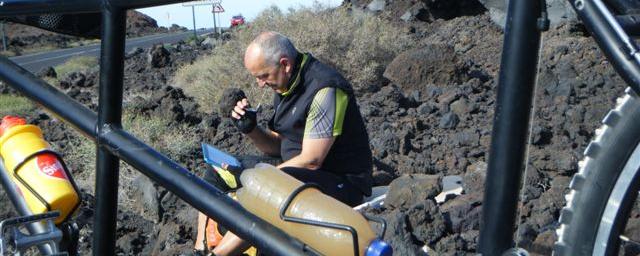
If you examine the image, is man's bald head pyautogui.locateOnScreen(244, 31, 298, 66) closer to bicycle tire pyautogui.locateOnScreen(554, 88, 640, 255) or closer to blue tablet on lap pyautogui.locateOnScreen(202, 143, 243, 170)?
blue tablet on lap pyautogui.locateOnScreen(202, 143, 243, 170)

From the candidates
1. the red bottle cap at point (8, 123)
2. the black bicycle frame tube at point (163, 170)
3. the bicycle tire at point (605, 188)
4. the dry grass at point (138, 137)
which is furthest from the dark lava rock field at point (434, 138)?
the red bottle cap at point (8, 123)

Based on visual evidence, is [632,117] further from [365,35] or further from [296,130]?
[365,35]

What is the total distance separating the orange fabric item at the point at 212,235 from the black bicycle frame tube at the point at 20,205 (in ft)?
6.31

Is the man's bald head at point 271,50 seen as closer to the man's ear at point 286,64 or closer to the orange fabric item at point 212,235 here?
the man's ear at point 286,64

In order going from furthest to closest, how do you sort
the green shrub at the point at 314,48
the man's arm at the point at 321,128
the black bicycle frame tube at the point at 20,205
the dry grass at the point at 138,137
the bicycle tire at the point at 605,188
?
1. the green shrub at the point at 314,48
2. the dry grass at the point at 138,137
3. the man's arm at the point at 321,128
4. the black bicycle frame tube at the point at 20,205
5. the bicycle tire at the point at 605,188

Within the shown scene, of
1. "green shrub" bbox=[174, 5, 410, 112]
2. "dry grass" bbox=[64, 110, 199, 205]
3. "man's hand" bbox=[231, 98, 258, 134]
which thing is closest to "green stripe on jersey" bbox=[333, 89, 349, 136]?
"man's hand" bbox=[231, 98, 258, 134]

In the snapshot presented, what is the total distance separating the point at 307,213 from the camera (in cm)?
175

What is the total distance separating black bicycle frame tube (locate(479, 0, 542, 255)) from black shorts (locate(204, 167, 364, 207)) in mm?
2539

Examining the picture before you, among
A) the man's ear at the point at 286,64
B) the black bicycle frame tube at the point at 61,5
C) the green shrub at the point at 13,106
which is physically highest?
the black bicycle frame tube at the point at 61,5

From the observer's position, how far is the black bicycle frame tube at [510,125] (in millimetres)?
1379

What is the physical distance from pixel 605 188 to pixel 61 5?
1261mm

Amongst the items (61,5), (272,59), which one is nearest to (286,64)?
(272,59)

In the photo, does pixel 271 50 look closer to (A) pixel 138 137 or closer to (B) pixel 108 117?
(B) pixel 108 117

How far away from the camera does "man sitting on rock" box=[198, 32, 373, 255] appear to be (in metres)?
4.12
